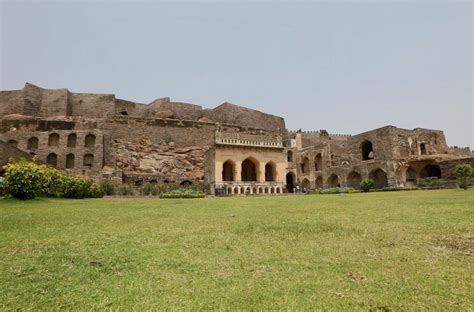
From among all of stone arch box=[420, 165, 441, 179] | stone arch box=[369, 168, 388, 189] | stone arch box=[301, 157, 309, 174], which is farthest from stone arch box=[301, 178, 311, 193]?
stone arch box=[420, 165, 441, 179]

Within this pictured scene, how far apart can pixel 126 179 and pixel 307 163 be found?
84.6 feet

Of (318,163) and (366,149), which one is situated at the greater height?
(366,149)

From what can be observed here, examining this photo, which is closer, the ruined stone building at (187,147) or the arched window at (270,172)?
the ruined stone building at (187,147)

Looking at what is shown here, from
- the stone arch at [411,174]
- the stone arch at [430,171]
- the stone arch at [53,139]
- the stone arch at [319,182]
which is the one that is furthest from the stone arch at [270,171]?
the stone arch at [53,139]

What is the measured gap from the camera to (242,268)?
10.7ft

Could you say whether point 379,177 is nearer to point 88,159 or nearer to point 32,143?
point 88,159

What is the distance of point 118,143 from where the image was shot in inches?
1347

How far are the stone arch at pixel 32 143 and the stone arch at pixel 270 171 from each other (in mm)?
25730

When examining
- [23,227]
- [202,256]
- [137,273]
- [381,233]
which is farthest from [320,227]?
[23,227]

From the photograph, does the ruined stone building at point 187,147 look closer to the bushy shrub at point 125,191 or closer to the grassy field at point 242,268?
the bushy shrub at point 125,191

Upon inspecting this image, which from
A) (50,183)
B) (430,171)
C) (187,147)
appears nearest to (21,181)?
(50,183)

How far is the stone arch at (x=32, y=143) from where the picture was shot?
32.1 m

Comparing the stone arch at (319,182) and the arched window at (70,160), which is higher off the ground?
the arched window at (70,160)

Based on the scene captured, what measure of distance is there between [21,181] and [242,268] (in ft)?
43.0
